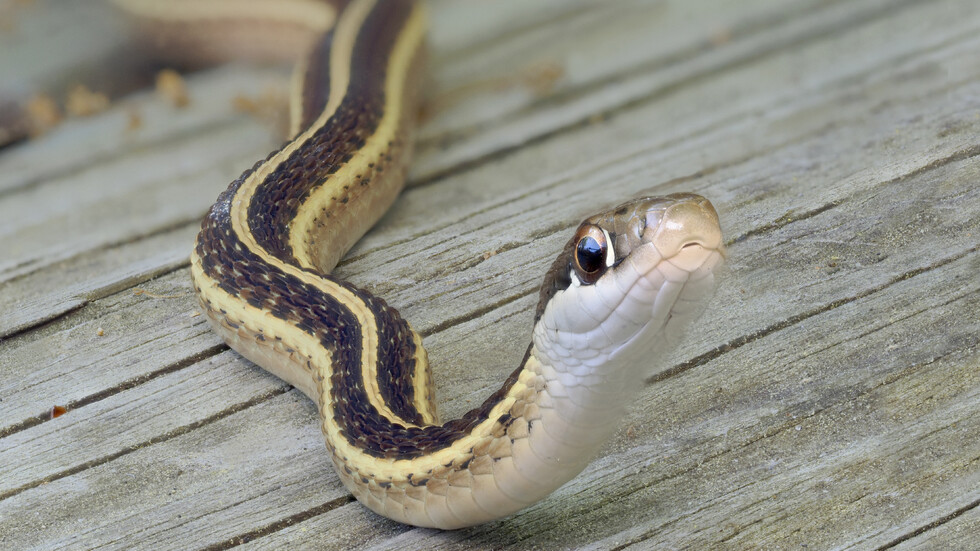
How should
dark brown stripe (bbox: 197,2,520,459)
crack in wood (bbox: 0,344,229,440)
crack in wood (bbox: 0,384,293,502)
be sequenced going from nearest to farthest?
dark brown stripe (bbox: 197,2,520,459), crack in wood (bbox: 0,384,293,502), crack in wood (bbox: 0,344,229,440)

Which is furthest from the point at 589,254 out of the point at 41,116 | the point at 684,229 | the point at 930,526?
the point at 41,116

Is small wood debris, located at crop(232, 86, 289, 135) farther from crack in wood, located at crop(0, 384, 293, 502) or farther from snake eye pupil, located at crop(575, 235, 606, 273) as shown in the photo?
snake eye pupil, located at crop(575, 235, 606, 273)

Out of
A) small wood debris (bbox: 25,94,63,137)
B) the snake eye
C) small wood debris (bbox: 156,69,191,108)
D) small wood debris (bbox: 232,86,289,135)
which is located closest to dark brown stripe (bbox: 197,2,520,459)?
the snake eye

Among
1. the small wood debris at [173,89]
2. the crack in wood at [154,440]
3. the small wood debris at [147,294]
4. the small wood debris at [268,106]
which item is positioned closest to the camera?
the crack in wood at [154,440]

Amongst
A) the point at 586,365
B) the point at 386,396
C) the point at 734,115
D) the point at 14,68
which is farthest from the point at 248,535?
the point at 14,68

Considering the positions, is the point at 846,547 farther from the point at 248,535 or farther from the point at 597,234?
the point at 248,535

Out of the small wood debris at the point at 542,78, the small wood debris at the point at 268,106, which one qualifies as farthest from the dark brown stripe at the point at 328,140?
the small wood debris at the point at 542,78

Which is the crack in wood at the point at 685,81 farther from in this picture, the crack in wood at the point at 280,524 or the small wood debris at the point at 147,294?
the crack in wood at the point at 280,524
